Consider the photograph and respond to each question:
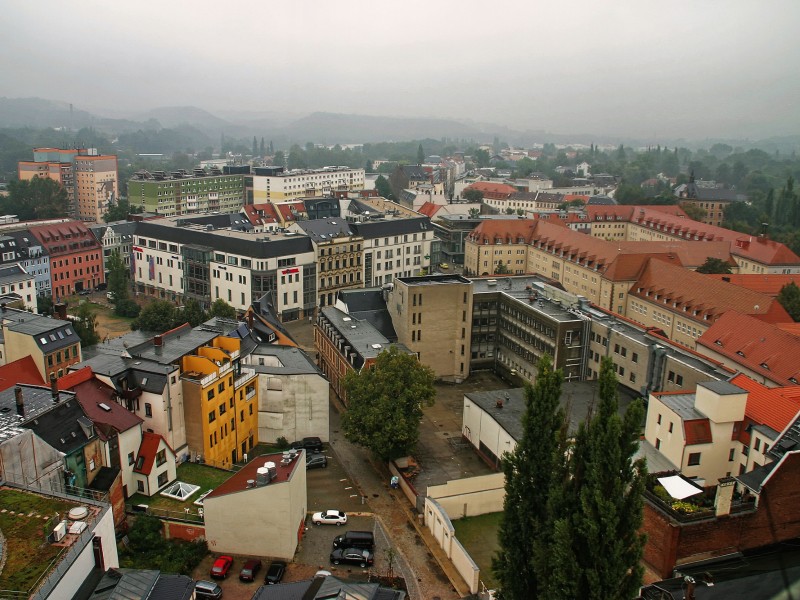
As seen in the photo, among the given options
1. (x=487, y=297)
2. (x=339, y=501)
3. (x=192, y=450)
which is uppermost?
(x=487, y=297)

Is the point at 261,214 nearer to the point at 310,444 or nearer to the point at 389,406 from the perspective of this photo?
the point at 310,444

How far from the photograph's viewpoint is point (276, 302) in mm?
74375

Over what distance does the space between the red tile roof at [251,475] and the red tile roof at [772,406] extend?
23.9 metres

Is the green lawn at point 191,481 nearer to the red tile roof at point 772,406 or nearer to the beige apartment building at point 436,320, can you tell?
the beige apartment building at point 436,320

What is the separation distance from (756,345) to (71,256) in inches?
3055

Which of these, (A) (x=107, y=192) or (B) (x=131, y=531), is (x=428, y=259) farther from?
(A) (x=107, y=192)

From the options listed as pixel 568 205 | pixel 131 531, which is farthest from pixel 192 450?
pixel 568 205

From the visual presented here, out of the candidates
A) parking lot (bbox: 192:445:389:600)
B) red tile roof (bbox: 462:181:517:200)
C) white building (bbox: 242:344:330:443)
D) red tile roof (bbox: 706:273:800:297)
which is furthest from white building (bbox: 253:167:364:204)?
parking lot (bbox: 192:445:389:600)

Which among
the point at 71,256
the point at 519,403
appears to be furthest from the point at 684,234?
the point at 71,256

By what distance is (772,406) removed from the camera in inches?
1388

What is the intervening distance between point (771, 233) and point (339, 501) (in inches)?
4468

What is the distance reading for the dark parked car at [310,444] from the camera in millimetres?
43938

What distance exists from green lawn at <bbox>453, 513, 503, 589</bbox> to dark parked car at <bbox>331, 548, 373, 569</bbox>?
520 cm

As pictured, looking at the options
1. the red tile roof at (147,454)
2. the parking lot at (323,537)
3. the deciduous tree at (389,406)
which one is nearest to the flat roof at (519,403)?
the deciduous tree at (389,406)
